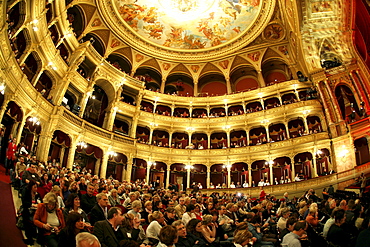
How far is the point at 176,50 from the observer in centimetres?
2570

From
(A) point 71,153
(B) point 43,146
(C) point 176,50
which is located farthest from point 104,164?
(C) point 176,50

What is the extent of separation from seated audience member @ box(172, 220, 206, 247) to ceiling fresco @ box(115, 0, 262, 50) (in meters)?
20.6

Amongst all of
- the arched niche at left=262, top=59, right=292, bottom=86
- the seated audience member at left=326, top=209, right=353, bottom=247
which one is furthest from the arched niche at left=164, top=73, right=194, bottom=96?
the seated audience member at left=326, top=209, right=353, bottom=247

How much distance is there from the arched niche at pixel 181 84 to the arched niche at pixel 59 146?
12.1 meters

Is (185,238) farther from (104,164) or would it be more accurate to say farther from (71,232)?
(104,164)

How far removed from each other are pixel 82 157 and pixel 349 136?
56.6 ft

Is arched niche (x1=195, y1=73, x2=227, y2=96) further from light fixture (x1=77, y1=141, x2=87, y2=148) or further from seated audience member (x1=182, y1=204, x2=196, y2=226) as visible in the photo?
seated audience member (x1=182, y1=204, x2=196, y2=226)

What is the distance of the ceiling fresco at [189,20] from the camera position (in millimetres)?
21922

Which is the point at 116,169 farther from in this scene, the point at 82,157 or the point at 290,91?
the point at 290,91

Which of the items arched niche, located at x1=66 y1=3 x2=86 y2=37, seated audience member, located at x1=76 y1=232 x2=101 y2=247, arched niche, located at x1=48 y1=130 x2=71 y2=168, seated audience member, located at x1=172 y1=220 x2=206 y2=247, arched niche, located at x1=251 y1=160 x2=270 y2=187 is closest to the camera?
seated audience member, located at x1=76 y1=232 x2=101 y2=247

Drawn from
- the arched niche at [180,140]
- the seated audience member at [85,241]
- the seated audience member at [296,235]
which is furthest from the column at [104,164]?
the seated audience member at [85,241]

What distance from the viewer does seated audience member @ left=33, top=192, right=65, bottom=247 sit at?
152 inches

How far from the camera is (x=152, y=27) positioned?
23859 millimetres

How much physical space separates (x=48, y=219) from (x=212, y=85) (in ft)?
79.8
